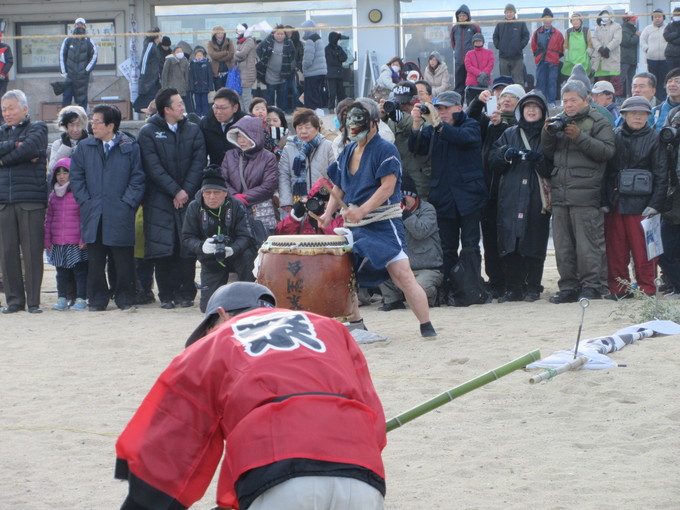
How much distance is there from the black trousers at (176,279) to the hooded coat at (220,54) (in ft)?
23.7

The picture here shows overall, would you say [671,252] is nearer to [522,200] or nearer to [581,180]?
[581,180]

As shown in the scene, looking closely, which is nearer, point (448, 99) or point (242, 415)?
point (242, 415)

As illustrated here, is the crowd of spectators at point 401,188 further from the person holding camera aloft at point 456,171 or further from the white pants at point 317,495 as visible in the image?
the white pants at point 317,495

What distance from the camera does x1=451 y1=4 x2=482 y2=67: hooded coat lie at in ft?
52.2

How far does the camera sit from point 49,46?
21047 mm

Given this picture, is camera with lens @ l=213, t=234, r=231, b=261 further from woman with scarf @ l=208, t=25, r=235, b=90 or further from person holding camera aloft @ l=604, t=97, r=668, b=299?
woman with scarf @ l=208, t=25, r=235, b=90

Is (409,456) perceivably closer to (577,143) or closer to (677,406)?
(677,406)

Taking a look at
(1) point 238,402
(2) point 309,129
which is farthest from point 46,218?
(1) point 238,402

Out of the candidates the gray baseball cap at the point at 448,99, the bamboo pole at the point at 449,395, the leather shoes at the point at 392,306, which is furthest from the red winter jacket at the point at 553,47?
the bamboo pole at the point at 449,395

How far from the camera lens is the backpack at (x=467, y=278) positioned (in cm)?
921

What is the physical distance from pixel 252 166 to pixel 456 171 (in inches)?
73.8

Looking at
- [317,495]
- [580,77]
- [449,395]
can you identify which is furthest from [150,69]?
[317,495]

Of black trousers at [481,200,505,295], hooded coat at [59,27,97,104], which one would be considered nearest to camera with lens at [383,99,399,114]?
black trousers at [481,200,505,295]

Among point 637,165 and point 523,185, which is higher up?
point 637,165
